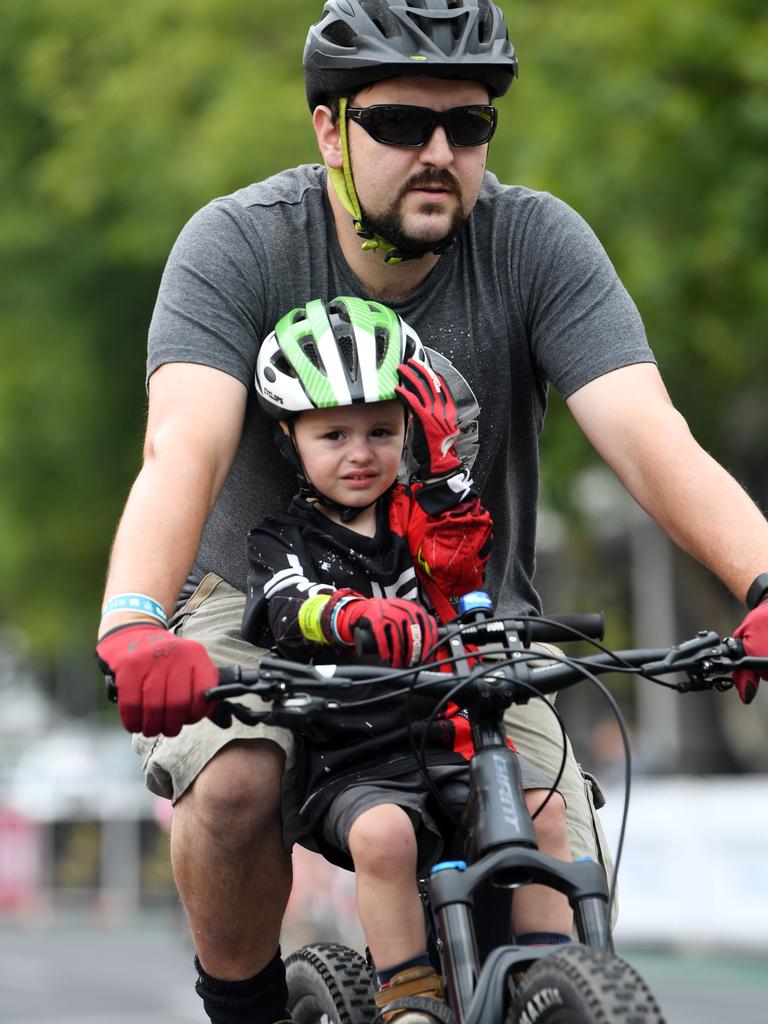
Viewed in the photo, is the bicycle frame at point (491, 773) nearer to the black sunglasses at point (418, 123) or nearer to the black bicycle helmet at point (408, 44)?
the black sunglasses at point (418, 123)

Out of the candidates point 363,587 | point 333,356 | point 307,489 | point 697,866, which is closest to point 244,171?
point 697,866

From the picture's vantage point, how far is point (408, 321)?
4.65 metres

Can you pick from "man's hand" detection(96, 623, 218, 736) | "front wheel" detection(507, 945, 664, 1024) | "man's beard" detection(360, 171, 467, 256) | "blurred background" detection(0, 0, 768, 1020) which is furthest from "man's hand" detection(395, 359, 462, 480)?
"blurred background" detection(0, 0, 768, 1020)

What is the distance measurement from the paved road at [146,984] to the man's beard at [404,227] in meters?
7.97

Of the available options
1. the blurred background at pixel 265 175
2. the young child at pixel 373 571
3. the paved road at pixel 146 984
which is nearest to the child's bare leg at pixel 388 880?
the young child at pixel 373 571

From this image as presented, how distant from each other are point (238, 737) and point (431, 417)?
776mm

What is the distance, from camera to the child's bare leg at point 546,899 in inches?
157

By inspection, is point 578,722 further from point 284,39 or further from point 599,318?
point 599,318

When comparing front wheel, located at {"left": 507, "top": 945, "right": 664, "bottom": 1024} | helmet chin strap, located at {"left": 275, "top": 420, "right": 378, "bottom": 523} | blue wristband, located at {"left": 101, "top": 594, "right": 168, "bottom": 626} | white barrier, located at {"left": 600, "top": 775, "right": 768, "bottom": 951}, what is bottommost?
white barrier, located at {"left": 600, "top": 775, "right": 768, "bottom": 951}

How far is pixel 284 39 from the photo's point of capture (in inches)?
728

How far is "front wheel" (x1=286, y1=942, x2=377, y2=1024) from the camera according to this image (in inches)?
178

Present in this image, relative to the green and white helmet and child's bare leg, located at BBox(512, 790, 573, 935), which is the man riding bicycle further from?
child's bare leg, located at BBox(512, 790, 573, 935)

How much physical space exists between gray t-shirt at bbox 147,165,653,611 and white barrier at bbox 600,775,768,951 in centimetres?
1071

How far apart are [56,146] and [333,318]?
15.8 metres
